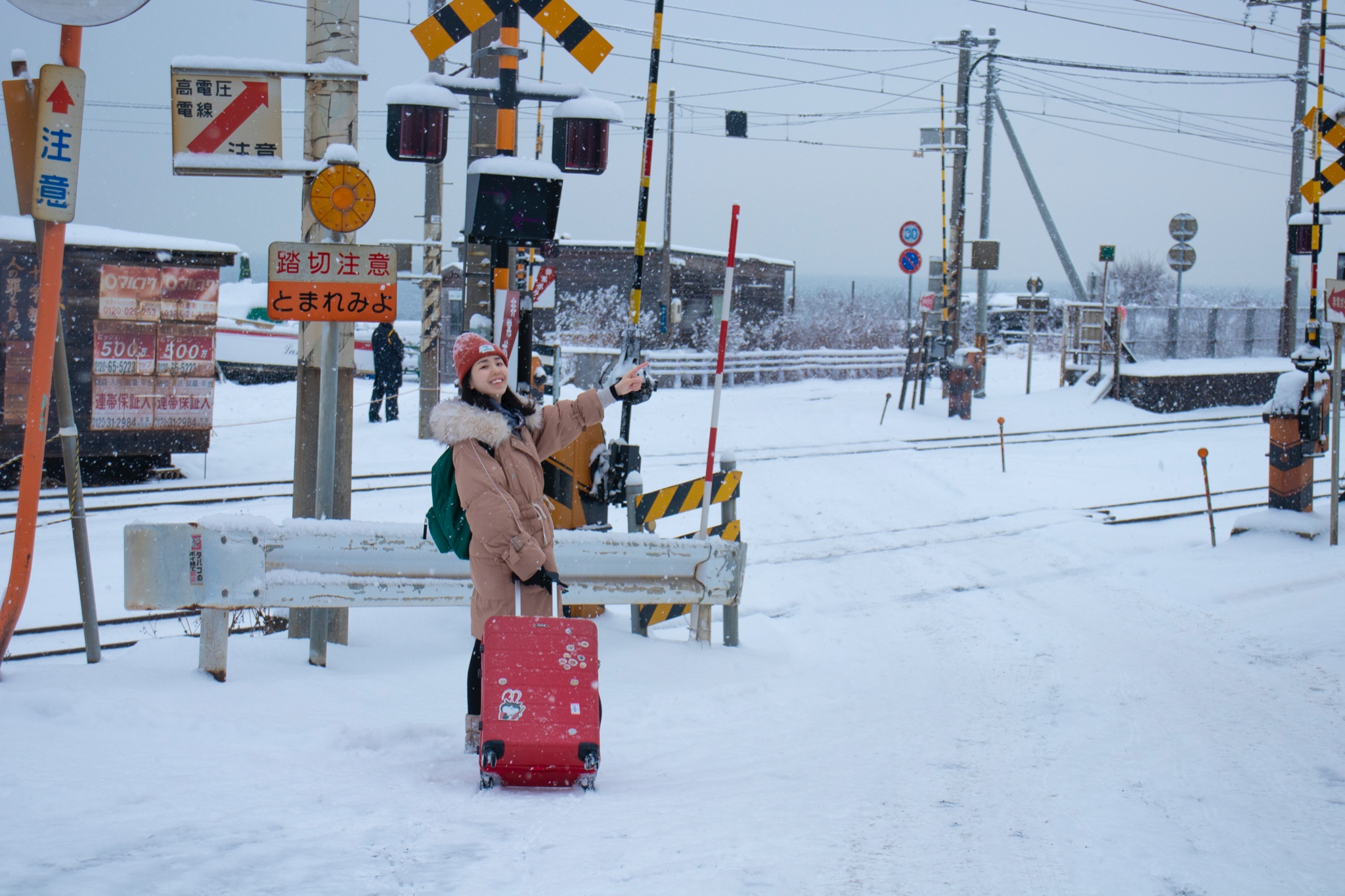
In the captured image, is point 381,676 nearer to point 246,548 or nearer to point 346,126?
point 246,548

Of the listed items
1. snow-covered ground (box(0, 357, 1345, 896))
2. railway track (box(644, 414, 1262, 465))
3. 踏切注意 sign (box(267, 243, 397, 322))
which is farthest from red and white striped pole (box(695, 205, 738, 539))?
railway track (box(644, 414, 1262, 465))

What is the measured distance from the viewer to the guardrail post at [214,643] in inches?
198

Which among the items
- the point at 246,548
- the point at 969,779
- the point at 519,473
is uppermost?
the point at 519,473

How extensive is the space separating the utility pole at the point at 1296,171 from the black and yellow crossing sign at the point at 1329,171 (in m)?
16.0

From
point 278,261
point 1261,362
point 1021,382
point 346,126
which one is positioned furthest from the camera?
point 1021,382

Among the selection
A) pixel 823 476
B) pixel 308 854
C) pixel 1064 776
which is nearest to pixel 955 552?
pixel 823 476

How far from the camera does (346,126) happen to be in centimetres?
585

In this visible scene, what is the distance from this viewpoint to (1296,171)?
25.3m

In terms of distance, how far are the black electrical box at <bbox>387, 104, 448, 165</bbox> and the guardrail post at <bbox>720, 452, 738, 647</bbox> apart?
8.70 feet

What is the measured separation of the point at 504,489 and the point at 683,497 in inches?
112

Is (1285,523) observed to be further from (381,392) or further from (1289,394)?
(381,392)

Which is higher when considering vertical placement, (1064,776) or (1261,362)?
(1261,362)

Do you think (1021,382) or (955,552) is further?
(1021,382)

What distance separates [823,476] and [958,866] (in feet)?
33.2
